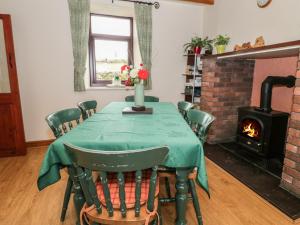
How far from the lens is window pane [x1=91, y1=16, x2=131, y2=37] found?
3.65 m

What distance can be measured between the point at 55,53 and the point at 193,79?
248 cm

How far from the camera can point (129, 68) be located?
6.91 ft

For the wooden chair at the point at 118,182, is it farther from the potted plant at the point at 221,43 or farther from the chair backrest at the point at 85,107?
the potted plant at the point at 221,43

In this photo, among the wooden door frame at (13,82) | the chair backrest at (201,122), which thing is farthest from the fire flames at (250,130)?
the wooden door frame at (13,82)

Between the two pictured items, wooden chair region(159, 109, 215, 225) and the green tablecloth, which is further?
wooden chair region(159, 109, 215, 225)

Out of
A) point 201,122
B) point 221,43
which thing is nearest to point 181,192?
point 201,122

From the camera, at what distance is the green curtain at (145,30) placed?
3.55m

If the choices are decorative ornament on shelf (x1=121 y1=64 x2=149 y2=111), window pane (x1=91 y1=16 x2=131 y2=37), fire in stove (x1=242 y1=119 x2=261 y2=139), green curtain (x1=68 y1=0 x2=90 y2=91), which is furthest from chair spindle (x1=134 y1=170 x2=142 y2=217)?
window pane (x1=91 y1=16 x2=131 y2=37)

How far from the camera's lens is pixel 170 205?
1.95 meters

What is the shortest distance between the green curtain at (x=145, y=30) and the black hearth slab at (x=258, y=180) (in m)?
1.86

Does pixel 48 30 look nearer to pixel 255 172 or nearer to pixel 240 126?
pixel 240 126

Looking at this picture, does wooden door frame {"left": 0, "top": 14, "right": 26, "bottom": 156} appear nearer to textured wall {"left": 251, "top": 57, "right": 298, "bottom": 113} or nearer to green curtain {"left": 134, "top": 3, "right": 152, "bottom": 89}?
green curtain {"left": 134, "top": 3, "right": 152, "bottom": 89}

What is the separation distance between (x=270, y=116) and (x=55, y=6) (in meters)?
3.61

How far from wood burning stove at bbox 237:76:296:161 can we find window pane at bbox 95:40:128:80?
7.99 feet
